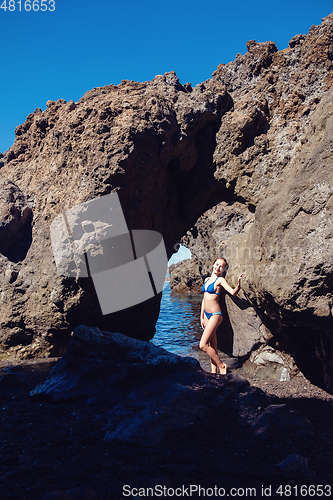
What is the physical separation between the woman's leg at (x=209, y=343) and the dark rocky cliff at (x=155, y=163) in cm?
73

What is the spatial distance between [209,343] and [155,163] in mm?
3593

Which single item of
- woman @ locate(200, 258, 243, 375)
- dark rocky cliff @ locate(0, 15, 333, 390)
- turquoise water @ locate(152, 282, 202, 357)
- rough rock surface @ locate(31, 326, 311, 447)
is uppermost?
dark rocky cliff @ locate(0, 15, 333, 390)

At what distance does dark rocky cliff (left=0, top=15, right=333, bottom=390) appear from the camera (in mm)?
5961

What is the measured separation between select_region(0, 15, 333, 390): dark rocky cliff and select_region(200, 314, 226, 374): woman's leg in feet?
2.41

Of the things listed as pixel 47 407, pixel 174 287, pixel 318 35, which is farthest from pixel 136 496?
pixel 174 287

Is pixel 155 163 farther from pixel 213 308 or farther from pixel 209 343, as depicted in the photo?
pixel 209 343

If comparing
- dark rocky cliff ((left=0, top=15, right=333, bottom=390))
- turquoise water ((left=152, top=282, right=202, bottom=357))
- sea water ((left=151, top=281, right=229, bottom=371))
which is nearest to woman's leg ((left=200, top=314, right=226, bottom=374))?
dark rocky cliff ((left=0, top=15, right=333, bottom=390))

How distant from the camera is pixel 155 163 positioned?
650 cm

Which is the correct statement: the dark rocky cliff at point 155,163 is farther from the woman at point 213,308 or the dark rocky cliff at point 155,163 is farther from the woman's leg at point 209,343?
the woman's leg at point 209,343

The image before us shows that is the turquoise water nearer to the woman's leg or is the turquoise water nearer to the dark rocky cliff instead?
the dark rocky cliff

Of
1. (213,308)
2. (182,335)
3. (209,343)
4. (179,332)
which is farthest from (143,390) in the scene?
(179,332)

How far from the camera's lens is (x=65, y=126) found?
21.7ft

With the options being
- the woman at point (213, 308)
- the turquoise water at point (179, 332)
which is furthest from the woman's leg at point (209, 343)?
the turquoise water at point (179, 332)

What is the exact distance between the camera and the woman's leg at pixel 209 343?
5.16m
